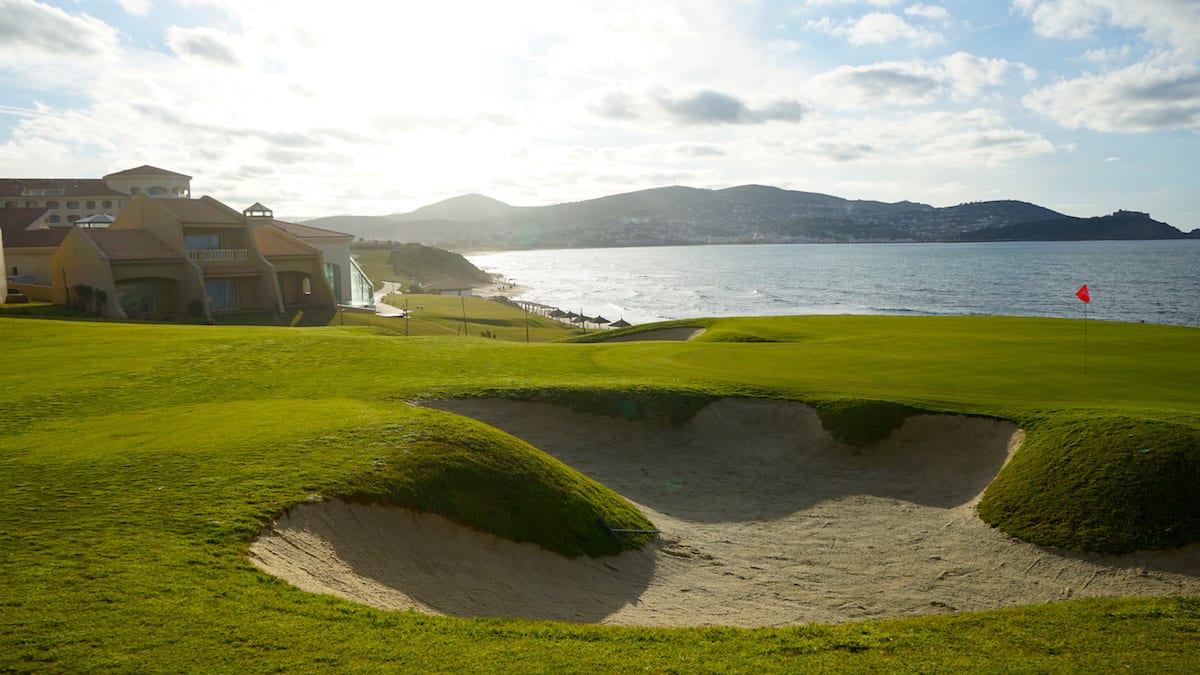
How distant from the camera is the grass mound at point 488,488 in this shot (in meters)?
13.9

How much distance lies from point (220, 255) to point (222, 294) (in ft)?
8.48

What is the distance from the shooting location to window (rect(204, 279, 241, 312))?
52.8 meters

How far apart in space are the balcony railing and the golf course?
2214 centimetres

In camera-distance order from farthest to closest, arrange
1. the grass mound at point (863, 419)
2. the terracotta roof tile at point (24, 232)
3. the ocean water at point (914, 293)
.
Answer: the ocean water at point (914, 293) < the terracotta roof tile at point (24, 232) < the grass mound at point (863, 419)

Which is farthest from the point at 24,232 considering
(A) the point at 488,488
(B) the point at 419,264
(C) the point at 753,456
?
(B) the point at 419,264

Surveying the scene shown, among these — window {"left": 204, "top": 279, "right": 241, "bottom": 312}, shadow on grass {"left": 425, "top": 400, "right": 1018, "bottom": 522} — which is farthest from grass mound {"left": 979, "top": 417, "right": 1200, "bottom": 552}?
window {"left": 204, "top": 279, "right": 241, "bottom": 312}

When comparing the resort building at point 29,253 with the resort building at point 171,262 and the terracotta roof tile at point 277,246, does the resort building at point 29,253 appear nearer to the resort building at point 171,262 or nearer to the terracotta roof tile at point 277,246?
the resort building at point 171,262

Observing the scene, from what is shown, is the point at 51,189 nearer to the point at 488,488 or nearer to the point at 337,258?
the point at 337,258

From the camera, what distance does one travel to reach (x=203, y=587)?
9484 mm

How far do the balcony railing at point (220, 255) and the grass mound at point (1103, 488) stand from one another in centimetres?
4919

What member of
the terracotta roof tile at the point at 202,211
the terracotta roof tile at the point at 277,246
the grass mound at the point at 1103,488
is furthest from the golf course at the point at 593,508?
the terracotta roof tile at the point at 277,246

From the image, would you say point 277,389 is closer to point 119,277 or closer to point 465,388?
point 465,388

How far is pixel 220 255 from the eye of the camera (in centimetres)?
5350

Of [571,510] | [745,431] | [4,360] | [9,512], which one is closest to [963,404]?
[745,431]
